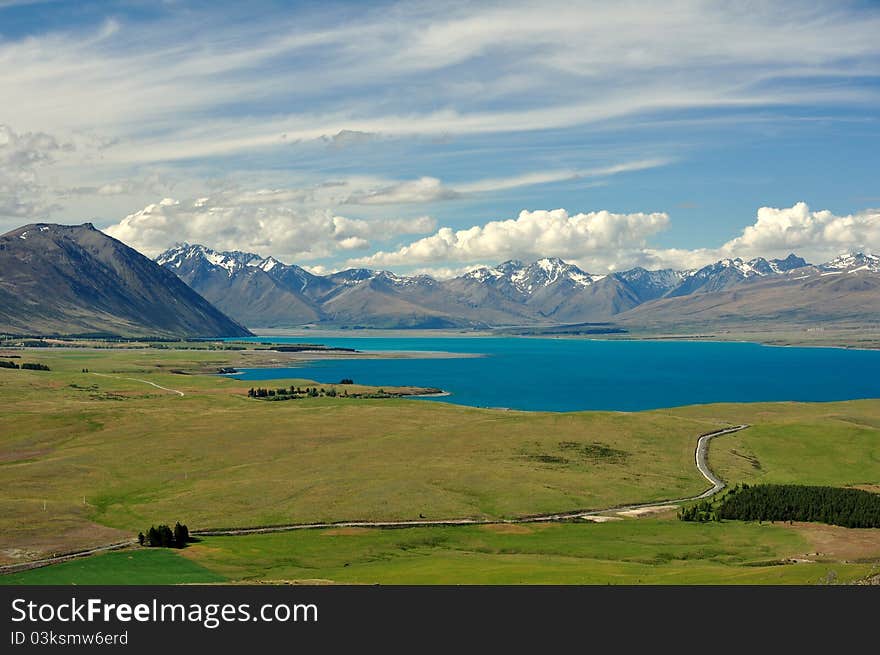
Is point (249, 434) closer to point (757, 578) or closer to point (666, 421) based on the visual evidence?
point (666, 421)

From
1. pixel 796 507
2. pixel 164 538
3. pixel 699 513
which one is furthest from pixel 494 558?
pixel 796 507

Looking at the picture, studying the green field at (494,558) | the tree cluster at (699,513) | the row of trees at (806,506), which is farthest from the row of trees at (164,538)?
the row of trees at (806,506)

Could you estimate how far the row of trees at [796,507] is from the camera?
359 feet

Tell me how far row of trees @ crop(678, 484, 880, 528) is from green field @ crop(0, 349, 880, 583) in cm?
860

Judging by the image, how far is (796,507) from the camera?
376 ft

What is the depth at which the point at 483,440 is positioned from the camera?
167125 mm

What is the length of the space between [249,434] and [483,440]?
155 ft

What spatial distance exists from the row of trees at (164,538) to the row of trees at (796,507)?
199 ft

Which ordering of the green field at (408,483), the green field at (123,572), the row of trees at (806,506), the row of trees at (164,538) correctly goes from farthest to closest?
the row of trees at (806,506) → the row of trees at (164,538) → the green field at (408,483) → the green field at (123,572)

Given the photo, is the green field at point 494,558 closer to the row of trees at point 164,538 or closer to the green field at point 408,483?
the green field at point 408,483

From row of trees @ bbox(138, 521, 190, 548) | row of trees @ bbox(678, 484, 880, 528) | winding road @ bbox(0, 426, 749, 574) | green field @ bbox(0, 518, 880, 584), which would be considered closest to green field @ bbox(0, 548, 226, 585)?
green field @ bbox(0, 518, 880, 584)

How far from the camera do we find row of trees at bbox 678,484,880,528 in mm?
109312

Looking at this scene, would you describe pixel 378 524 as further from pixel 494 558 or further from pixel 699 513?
pixel 699 513
